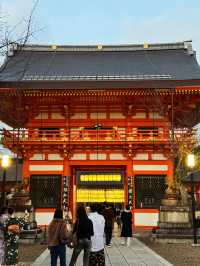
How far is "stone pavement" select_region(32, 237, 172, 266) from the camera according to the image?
1416 centimetres

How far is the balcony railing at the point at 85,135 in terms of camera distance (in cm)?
2689

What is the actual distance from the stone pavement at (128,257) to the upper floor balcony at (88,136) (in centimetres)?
903

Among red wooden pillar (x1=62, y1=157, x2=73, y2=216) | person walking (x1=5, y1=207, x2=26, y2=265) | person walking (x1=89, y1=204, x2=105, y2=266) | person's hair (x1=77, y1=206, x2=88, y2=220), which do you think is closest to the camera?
person walking (x1=89, y1=204, x2=105, y2=266)

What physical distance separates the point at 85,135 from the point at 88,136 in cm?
23

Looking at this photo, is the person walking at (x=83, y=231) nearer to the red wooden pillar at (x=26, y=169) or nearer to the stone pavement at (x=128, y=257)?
the stone pavement at (x=128, y=257)

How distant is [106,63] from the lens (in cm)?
3350

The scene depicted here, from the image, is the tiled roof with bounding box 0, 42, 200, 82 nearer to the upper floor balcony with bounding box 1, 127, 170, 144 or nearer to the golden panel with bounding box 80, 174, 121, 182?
the upper floor balcony with bounding box 1, 127, 170, 144

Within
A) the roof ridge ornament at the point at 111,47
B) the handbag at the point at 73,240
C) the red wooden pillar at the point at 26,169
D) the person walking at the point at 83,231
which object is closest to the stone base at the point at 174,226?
the red wooden pillar at the point at 26,169

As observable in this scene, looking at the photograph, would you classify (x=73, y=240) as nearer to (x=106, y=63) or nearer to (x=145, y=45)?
(x=106, y=63)

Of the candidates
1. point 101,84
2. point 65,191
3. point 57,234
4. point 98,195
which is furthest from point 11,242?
point 98,195

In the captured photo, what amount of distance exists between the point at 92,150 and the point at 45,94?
4511 millimetres

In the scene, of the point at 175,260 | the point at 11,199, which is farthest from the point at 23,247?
the point at 175,260

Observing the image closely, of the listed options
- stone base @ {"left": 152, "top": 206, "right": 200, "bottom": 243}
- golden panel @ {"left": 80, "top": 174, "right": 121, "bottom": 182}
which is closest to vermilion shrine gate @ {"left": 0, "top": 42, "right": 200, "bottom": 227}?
golden panel @ {"left": 80, "top": 174, "right": 121, "bottom": 182}

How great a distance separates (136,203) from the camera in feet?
88.5
